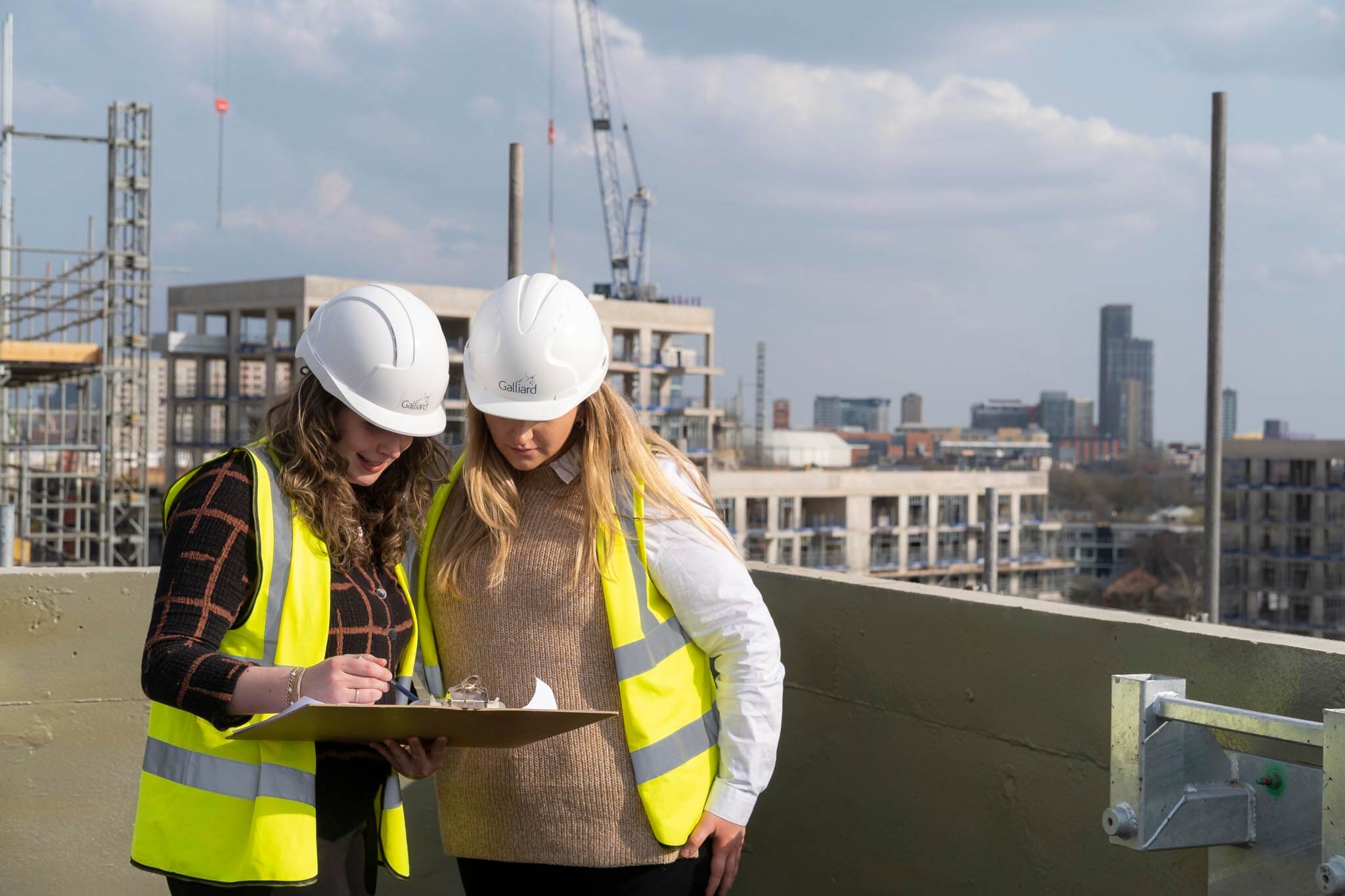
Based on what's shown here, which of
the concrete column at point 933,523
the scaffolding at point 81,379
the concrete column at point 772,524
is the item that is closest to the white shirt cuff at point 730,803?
the scaffolding at point 81,379

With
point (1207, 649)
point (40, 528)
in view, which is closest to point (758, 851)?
point (1207, 649)

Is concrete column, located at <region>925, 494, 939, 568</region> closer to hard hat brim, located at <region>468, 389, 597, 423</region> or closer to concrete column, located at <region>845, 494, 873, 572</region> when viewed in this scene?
concrete column, located at <region>845, 494, 873, 572</region>

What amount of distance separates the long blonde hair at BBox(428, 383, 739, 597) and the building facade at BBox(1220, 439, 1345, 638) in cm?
7314

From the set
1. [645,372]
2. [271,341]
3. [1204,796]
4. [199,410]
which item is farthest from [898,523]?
[1204,796]

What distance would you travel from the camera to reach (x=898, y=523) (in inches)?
3243

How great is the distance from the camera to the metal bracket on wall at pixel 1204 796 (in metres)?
1.69

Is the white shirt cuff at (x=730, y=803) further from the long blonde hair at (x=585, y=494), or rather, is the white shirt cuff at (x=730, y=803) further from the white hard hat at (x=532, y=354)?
the white hard hat at (x=532, y=354)

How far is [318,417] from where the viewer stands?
A: 7.58 ft

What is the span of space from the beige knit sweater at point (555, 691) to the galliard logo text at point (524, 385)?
210 mm

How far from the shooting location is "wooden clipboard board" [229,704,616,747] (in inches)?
78.0

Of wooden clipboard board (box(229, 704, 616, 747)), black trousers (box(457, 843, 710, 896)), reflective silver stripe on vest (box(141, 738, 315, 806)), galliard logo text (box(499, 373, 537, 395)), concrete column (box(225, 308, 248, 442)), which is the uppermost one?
concrete column (box(225, 308, 248, 442))

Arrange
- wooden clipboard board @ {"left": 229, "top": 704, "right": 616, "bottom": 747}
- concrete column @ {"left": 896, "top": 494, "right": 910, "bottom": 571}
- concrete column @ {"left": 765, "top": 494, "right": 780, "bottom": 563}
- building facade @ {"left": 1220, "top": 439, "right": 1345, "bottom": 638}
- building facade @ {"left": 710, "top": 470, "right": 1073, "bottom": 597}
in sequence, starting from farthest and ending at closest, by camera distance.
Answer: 1. concrete column @ {"left": 896, "top": 494, "right": 910, "bottom": 571}
2. building facade @ {"left": 710, "top": 470, "right": 1073, "bottom": 597}
3. concrete column @ {"left": 765, "top": 494, "right": 780, "bottom": 563}
4. building facade @ {"left": 1220, "top": 439, "right": 1345, "bottom": 638}
5. wooden clipboard board @ {"left": 229, "top": 704, "right": 616, "bottom": 747}

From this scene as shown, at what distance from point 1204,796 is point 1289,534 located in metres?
77.9

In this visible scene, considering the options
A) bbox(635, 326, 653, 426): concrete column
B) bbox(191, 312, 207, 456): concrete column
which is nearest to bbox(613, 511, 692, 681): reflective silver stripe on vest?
bbox(191, 312, 207, 456): concrete column
